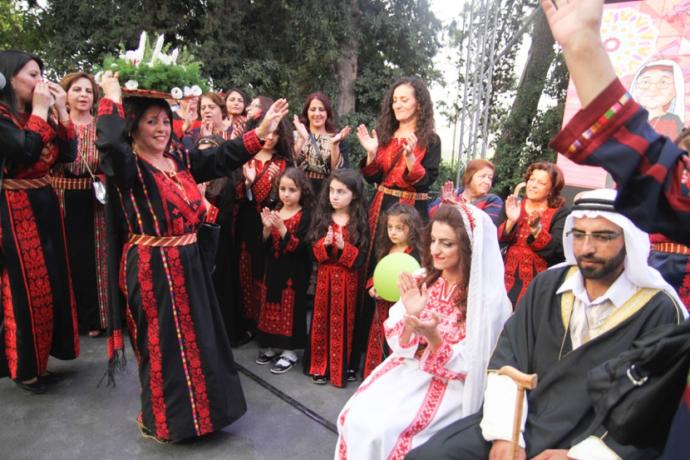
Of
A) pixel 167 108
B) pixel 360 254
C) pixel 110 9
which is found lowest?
pixel 360 254

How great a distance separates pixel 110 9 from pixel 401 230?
6.52 meters

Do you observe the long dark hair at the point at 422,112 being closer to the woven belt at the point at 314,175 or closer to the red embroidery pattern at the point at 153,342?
the woven belt at the point at 314,175

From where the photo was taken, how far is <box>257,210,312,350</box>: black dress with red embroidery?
4152 millimetres

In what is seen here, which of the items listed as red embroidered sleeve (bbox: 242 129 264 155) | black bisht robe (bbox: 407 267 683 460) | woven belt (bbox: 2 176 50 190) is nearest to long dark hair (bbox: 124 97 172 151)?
red embroidered sleeve (bbox: 242 129 264 155)

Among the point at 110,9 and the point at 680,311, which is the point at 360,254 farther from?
the point at 110,9

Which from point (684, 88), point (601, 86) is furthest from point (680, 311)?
point (684, 88)

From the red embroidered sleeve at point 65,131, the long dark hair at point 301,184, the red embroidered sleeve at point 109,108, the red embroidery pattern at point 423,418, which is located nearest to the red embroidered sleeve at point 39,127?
the red embroidered sleeve at point 65,131

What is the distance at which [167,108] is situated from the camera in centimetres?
293

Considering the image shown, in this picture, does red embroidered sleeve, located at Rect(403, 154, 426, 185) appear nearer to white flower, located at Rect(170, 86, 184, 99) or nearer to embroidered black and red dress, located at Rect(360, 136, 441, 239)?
embroidered black and red dress, located at Rect(360, 136, 441, 239)

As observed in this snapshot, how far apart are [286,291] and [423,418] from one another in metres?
2.06

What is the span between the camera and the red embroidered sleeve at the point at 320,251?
3.87 meters

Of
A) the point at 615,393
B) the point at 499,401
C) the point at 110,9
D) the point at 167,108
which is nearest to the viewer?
the point at 615,393

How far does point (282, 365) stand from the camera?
4172 mm

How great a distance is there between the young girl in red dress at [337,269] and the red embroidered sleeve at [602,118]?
9.51 ft
